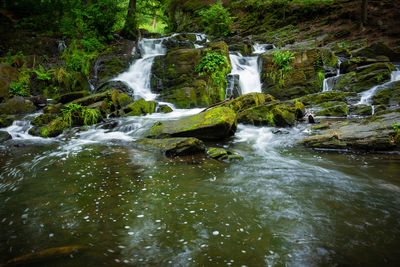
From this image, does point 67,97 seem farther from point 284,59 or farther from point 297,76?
point 297,76

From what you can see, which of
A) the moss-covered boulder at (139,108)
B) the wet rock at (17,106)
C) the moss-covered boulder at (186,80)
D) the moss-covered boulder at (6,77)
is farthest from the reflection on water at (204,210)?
the moss-covered boulder at (6,77)

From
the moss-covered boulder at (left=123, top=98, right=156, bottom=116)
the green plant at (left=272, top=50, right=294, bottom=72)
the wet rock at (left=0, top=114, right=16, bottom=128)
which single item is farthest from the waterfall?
the wet rock at (left=0, top=114, right=16, bottom=128)

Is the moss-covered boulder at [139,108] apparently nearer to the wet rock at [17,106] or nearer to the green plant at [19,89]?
the wet rock at [17,106]

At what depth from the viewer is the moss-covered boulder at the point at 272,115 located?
8.60 metres

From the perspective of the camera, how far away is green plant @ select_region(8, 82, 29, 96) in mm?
11750

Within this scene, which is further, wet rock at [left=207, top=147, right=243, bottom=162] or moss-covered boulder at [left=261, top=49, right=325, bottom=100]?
moss-covered boulder at [left=261, top=49, right=325, bottom=100]

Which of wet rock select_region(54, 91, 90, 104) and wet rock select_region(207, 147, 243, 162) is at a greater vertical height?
wet rock select_region(54, 91, 90, 104)

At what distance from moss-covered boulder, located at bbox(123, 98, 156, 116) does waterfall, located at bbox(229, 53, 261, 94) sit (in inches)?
213

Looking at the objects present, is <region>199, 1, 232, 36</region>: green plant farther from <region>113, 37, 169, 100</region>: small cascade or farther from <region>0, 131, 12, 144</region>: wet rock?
<region>0, 131, 12, 144</region>: wet rock

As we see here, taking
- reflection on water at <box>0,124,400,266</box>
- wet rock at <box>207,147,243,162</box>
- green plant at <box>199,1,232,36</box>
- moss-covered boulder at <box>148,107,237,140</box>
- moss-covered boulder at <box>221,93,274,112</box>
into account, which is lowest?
reflection on water at <box>0,124,400,266</box>

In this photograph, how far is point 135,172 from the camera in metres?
4.60

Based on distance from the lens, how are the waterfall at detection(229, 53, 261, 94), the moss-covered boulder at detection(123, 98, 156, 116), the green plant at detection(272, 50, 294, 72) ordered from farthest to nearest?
the waterfall at detection(229, 53, 261, 94), the green plant at detection(272, 50, 294, 72), the moss-covered boulder at detection(123, 98, 156, 116)

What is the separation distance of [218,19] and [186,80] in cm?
1081

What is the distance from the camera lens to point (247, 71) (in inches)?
543
